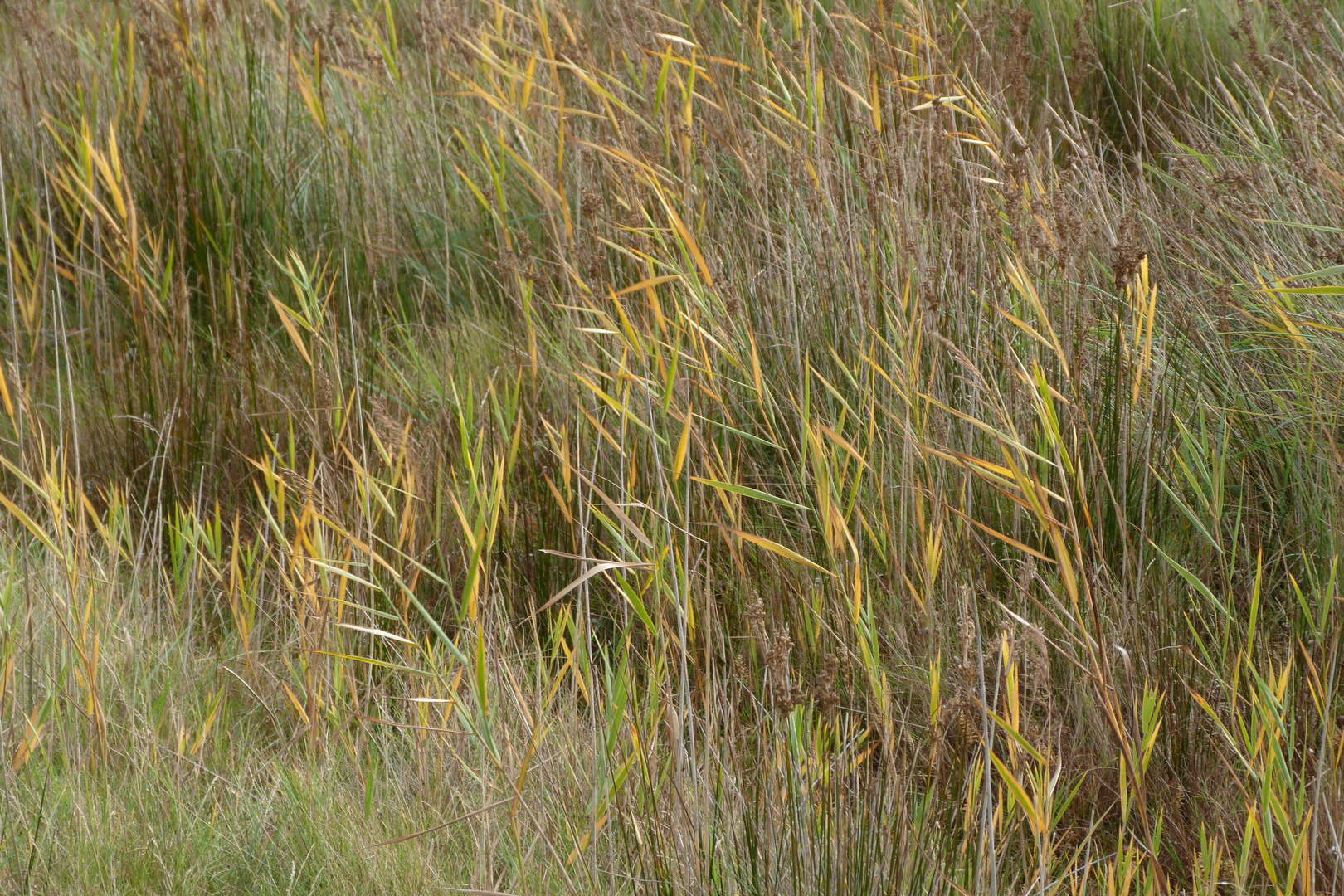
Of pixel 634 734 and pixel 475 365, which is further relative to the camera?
pixel 475 365

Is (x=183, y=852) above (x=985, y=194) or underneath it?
underneath

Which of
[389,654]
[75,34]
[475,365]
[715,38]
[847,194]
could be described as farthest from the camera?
[75,34]

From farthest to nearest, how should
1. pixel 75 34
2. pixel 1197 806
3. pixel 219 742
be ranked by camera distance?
pixel 75 34, pixel 219 742, pixel 1197 806

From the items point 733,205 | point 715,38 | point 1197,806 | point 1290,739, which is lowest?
point 1197,806

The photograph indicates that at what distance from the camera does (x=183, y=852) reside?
1.27 meters

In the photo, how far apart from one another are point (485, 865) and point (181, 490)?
1.27 meters

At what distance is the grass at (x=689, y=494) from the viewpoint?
1219 mm

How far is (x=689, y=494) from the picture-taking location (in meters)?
1.29

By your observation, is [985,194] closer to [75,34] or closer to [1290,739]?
[1290,739]

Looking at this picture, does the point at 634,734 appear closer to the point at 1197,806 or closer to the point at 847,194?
the point at 1197,806

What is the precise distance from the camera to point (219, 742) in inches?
59.2

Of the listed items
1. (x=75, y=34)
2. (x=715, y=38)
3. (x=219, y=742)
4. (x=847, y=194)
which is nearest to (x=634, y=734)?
(x=219, y=742)

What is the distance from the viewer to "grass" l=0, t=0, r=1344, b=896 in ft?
4.00

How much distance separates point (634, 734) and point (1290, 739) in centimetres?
67
